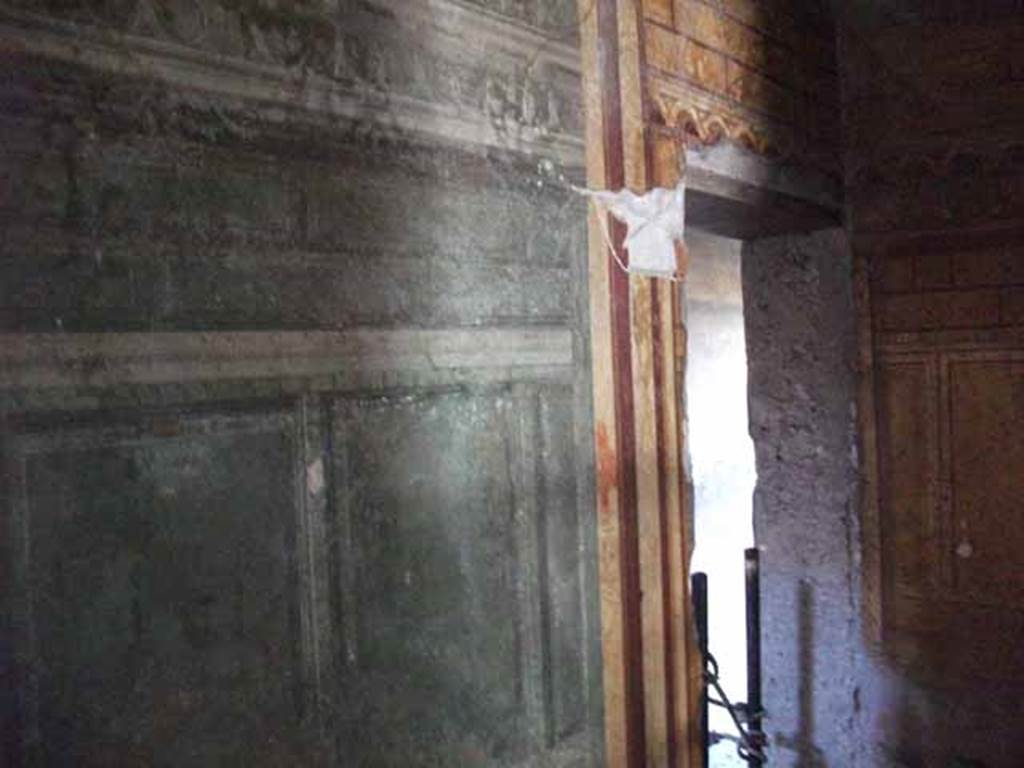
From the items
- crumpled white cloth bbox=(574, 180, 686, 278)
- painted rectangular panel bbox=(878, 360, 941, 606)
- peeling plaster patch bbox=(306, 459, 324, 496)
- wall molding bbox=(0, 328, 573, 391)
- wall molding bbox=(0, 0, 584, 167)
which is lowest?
painted rectangular panel bbox=(878, 360, 941, 606)

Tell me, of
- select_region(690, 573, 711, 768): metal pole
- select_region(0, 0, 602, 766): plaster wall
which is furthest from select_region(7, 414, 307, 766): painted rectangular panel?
select_region(690, 573, 711, 768): metal pole

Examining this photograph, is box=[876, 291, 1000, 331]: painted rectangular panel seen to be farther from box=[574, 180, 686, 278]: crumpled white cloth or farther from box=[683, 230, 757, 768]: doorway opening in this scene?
box=[683, 230, 757, 768]: doorway opening

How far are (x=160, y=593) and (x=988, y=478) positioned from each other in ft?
7.60

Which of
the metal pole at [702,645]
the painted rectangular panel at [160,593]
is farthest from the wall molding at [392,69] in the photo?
the metal pole at [702,645]

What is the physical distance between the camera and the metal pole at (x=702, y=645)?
192cm

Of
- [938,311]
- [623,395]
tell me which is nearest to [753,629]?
[938,311]

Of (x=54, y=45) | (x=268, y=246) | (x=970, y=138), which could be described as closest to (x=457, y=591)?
(x=268, y=246)

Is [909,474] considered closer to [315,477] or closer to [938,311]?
[938,311]

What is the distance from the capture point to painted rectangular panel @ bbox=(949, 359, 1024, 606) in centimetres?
238

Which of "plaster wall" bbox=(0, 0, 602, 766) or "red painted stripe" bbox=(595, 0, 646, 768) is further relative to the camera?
"red painted stripe" bbox=(595, 0, 646, 768)

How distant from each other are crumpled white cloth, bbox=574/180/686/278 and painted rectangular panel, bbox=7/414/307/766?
0.84m

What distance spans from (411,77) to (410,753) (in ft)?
3.23

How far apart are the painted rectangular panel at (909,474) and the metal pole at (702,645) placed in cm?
74

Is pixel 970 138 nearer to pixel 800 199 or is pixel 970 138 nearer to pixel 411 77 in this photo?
pixel 800 199
